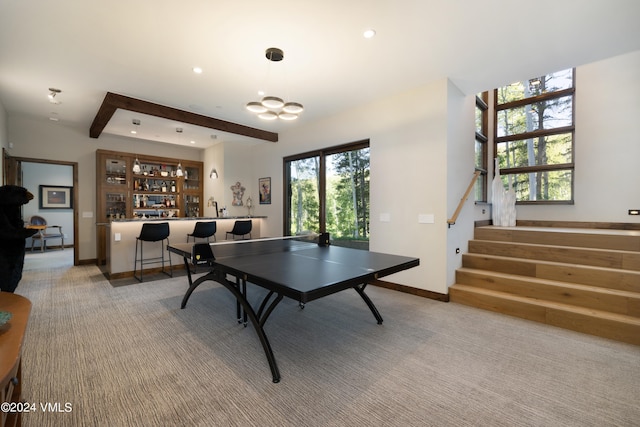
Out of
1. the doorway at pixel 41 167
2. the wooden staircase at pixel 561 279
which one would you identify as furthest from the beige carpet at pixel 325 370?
the doorway at pixel 41 167

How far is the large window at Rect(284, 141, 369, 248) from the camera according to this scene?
4965 mm

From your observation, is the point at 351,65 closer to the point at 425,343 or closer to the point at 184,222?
the point at 425,343

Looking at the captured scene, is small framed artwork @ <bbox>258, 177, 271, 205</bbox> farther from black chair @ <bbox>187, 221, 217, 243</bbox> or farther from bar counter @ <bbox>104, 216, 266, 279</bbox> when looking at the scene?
bar counter @ <bbox>104, 216, 266, 279</bbox>

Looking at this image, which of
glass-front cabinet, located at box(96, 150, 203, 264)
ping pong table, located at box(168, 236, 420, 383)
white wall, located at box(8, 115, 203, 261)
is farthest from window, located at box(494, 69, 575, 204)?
white wall, located at box(8, 115, 203, 261)

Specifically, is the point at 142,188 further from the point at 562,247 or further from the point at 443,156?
the point at 562,247

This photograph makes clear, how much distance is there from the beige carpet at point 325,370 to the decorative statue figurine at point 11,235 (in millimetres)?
614

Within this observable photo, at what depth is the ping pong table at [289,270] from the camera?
1.75 metres

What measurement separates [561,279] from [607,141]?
9.44 feet

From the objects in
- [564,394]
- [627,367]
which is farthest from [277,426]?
[627,367]

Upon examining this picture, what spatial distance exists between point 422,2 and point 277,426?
337cm

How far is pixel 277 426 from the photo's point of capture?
62.0 inches

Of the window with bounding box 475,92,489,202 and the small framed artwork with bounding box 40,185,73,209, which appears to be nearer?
the window with bounding box 475,92,489,202

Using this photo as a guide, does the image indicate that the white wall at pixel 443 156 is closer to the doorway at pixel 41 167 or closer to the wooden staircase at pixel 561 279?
the doorway at pixel 41 167

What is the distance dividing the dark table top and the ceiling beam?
2.75 metres
